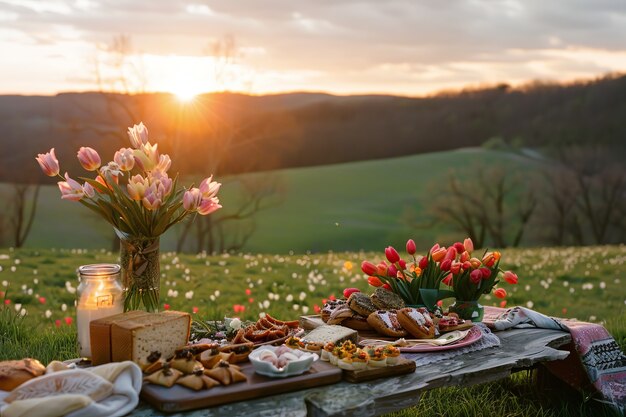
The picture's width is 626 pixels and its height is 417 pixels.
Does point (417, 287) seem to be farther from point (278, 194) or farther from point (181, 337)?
point (278, 194)

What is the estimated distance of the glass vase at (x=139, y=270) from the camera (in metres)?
4.49

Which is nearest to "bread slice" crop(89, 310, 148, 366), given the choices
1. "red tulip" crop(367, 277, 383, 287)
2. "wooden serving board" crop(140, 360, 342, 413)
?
"wooden serving board" crop(140, 360, 342, 413)

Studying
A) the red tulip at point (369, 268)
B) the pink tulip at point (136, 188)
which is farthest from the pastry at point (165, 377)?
the red tulip at point (369, 268)

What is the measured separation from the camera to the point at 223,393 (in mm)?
3568

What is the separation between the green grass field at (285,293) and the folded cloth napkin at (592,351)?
184 mm

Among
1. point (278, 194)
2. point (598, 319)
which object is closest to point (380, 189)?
point (278, 194)

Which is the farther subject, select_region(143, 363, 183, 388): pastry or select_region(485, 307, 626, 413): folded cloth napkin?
select_region(485, 307, 626, 413): folded cloth napkin

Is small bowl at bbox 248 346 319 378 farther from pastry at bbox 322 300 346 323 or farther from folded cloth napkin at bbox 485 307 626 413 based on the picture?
folded cloth napkin at bbox 485 307 626 413

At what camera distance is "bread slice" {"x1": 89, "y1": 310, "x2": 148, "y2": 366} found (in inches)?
156

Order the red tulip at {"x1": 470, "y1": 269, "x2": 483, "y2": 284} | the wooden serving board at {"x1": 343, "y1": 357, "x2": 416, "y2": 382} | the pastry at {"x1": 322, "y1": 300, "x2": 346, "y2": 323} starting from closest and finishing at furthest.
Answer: the wooden serving board at {"x1": 343, "y1": 357, "x2": 416, "y2": 382}
the pastry at {"x1": 322, "y1": 300, "x2": 346, "y2": 323}
the red tulip at {"x1": 470, "y1": 269, "x2": 483, "y2": 284}

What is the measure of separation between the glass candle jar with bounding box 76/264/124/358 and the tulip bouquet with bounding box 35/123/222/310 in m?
0.18

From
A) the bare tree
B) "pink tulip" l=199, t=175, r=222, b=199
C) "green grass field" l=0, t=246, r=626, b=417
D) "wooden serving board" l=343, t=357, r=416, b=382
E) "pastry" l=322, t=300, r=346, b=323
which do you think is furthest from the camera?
the bare tree

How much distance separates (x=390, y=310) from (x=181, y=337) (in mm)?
1615

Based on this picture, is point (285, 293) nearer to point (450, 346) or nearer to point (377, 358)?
point (450, 346)
